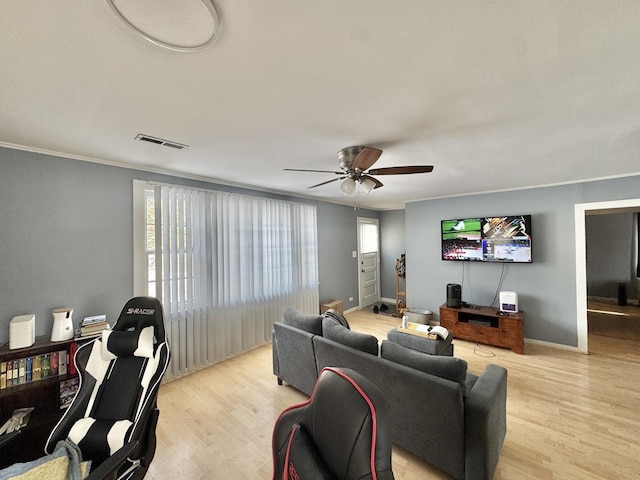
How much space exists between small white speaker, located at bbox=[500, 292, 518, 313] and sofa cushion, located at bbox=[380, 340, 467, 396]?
9.23ft

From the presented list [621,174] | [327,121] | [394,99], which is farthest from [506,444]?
[621,174]

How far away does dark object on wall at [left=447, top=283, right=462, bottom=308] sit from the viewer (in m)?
4.28

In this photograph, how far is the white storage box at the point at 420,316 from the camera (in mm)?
4664

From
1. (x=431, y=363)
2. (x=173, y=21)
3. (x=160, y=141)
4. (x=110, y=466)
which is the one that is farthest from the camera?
(x=160, y=141)

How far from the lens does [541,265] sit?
3895 mm

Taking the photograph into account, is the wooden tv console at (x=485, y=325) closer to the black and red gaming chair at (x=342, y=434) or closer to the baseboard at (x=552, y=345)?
the baseboard at (x=552, y=345)

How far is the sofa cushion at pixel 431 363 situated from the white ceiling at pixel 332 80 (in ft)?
5.54

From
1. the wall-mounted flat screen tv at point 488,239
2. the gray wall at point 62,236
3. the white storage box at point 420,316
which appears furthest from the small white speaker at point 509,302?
the gray wall at point 62,236

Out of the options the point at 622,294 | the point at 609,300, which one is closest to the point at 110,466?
the point at 622,294

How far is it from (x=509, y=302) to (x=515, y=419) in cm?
205

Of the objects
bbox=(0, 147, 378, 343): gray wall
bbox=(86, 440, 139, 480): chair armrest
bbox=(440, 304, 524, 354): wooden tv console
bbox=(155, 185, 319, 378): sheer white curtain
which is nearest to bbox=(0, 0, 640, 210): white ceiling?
bbox=(0, 147, 378, 343): gray wall

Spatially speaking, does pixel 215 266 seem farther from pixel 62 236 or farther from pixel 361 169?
pixel 361 169

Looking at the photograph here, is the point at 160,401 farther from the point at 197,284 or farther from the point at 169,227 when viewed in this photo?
the point at 169,227

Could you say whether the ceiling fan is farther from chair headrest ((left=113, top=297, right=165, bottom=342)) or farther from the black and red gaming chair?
the black and red gaming chair
